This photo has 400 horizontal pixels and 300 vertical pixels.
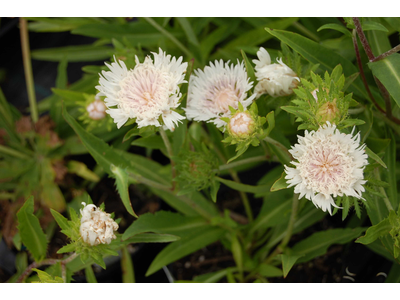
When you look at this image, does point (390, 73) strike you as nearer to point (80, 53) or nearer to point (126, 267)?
point (126, 267)

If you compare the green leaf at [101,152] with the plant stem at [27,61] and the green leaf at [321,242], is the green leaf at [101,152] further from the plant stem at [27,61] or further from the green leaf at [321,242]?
the plant stem at [27,61]

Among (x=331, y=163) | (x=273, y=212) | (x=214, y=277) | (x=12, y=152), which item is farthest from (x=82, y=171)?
(x=331, y=163)

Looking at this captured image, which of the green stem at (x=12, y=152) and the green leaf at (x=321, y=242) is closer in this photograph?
the green leaf at (x=321, y=242)

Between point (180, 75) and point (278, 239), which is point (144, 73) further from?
point (278, 239)

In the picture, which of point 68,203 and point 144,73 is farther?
point 68,203

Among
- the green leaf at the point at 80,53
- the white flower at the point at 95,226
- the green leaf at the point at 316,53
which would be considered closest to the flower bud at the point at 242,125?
the green leaf at the point at 316,53

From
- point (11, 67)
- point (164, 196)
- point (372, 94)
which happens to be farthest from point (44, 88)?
point (372, 94)
